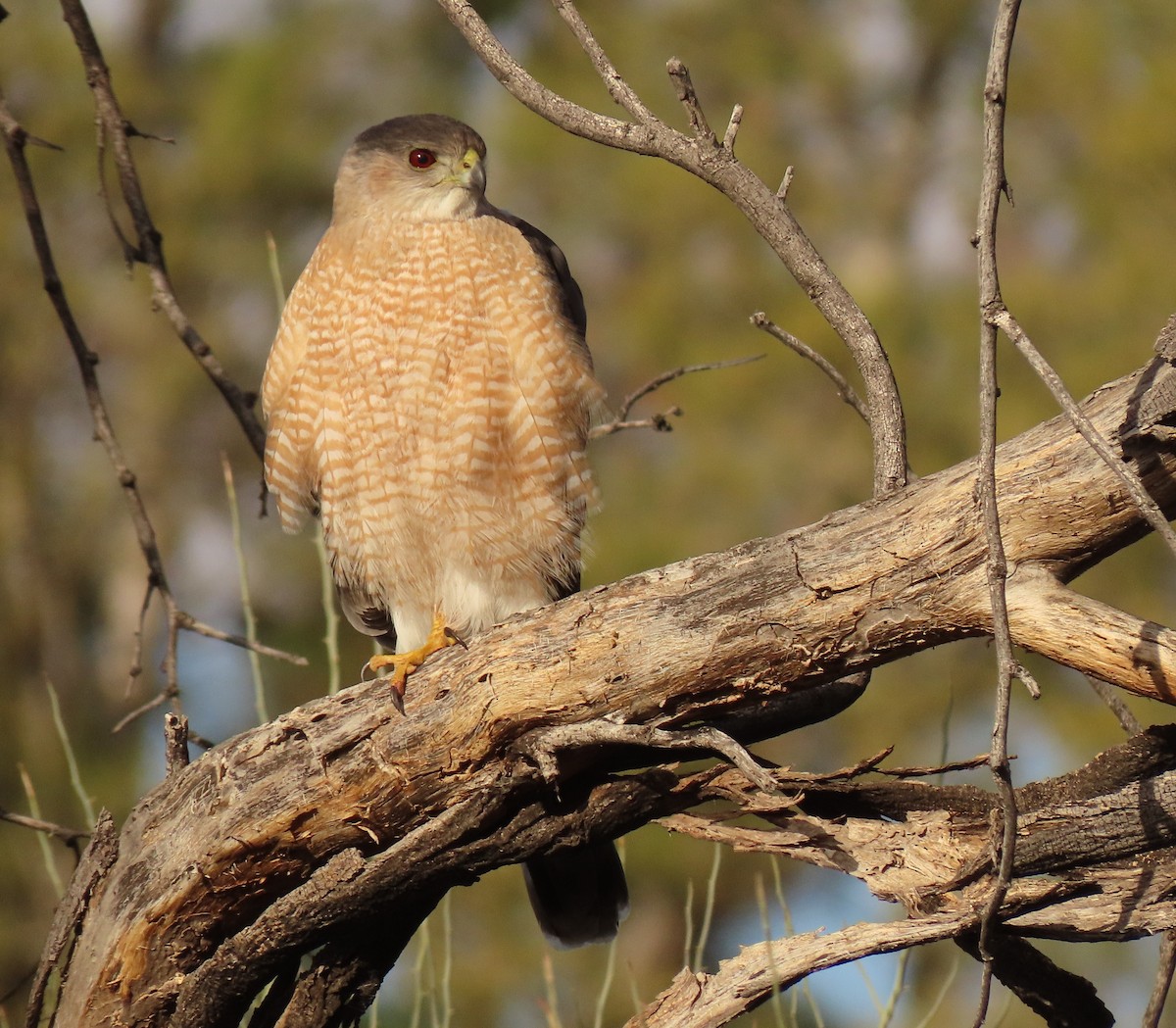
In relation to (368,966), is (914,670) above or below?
above

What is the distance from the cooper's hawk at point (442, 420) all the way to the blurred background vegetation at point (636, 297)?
6847 millimetres

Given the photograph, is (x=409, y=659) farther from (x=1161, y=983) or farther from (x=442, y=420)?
(x=1161, y=983)

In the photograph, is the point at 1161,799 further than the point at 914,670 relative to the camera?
No

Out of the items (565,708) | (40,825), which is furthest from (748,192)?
(40,825)

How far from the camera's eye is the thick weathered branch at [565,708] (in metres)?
2.34

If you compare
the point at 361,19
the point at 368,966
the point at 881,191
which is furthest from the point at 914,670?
the point at 368,966

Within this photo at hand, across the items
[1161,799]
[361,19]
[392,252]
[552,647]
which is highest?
[361,19]

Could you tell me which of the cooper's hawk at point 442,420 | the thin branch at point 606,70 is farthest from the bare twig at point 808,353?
the cooper's hawk at point 442,420

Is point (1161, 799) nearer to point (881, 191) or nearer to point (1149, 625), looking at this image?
point (1149, 625)

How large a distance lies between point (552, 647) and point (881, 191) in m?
13.2

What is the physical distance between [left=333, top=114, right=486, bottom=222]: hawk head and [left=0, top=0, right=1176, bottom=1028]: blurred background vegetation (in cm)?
678

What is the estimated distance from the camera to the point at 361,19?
1567cm

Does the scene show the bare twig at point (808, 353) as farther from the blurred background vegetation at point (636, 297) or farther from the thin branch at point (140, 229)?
the blurred background vegetation at point (636, 297)

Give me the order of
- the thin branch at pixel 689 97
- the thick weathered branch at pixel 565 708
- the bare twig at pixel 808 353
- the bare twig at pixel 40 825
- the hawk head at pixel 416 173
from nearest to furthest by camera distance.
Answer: the thick weathered branch at pixel 565 708 → the thin branch at pixel 689 97 → the bare twig at pixel 808 353 → the bare twig at pixel 40 825 → the hawk head at pixel 416 173
